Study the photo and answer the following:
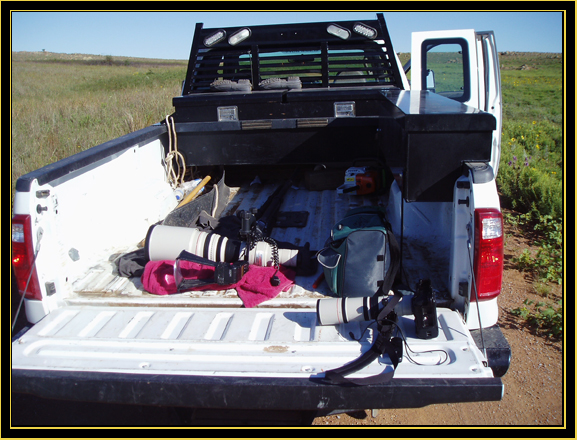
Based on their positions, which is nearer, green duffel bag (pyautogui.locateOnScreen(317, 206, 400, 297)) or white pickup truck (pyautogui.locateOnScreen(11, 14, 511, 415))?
white pickup truck (pyautogui.locateOnScreen(11, 14, 511, 415))

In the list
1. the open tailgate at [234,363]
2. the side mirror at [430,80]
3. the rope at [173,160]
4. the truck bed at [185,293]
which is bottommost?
the open tailgate at [234,363]

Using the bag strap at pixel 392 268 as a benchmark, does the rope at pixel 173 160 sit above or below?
above

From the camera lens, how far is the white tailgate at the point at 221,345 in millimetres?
1898

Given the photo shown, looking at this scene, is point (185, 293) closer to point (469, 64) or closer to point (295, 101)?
point (295, 101)

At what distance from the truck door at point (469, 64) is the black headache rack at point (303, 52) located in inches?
14.3

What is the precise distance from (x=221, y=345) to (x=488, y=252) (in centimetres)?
127

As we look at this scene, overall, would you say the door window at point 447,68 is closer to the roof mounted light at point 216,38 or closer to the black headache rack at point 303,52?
the black headache rack at point 303,52

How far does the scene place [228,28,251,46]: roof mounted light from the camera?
4.67m

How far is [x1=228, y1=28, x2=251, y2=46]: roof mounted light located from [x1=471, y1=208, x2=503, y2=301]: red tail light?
3480 mm

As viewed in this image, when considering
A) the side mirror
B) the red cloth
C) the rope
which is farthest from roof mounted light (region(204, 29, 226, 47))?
the red cloth

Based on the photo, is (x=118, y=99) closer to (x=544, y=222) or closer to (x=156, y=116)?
(x=156, y=116)

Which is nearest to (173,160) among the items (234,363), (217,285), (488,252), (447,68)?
(217,285)

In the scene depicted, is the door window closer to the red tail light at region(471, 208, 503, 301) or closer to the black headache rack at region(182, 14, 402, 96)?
the black headache rack at region(182, 14, 402, 96)

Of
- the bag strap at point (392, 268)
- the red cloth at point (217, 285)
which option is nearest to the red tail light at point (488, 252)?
the bag strap at point (392, 268)
